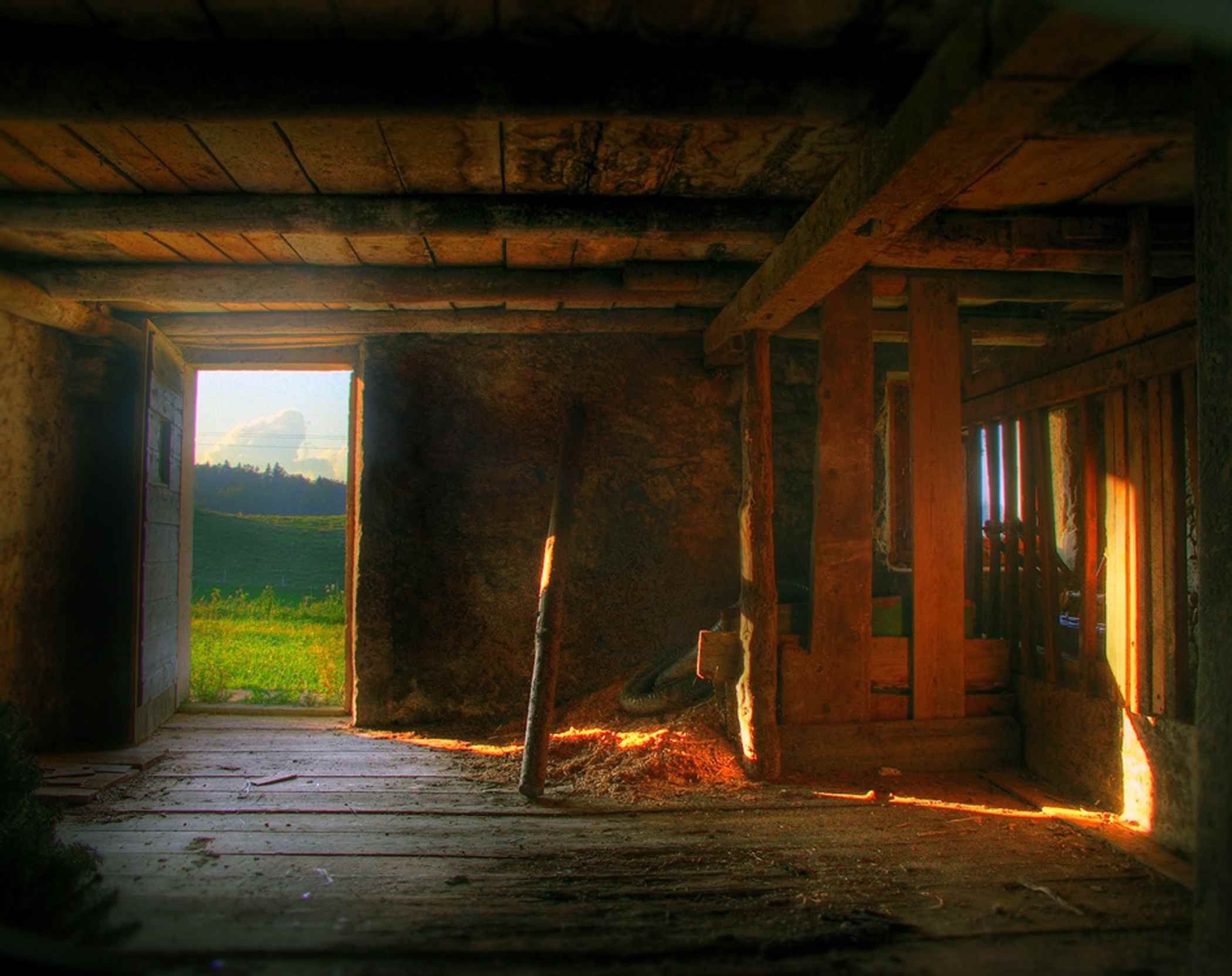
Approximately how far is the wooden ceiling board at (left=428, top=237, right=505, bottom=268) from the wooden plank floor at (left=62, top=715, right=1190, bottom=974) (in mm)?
2753

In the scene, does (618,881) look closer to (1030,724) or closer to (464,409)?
(1030,724)

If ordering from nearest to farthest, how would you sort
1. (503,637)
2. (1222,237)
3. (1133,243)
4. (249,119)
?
(1222,237) → (249,119) → (1133,243) → (503,637)

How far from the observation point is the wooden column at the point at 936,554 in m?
4.19

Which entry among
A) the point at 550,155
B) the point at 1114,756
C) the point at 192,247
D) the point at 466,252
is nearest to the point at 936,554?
the point at 1114,756

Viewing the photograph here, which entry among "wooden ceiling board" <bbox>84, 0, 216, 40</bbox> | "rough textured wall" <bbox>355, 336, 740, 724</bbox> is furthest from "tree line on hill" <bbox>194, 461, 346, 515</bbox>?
"wooden ceiling board" <bbox>84, 0, 216, 40</bbox>

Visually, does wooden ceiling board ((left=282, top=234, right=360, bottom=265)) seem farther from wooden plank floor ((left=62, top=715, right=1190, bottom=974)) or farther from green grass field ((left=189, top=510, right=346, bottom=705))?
green grass field ((left=189, top=510, right=346, bottom=705))

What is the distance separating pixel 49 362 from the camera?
15.9 ft

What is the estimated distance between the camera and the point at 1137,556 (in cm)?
335

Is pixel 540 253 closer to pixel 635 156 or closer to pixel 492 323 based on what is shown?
pixel 492 323

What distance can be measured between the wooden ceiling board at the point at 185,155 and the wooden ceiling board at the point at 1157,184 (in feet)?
11.2

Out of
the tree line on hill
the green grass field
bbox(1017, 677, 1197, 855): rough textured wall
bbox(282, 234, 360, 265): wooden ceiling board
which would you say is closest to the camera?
bbox(1017, 677, 1197, 855): rough textured wall

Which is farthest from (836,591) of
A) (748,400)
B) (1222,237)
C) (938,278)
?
(1222,237)

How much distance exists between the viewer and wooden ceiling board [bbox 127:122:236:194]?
2711 mm

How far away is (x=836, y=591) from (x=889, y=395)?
6.70 feet
